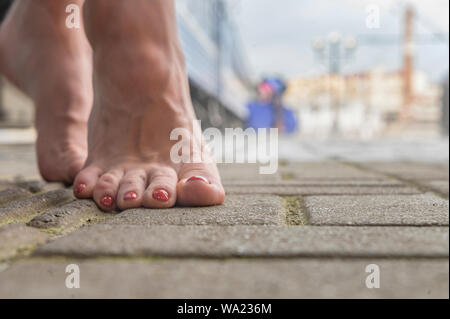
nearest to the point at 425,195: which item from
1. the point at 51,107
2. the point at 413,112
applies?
the point at 51,107

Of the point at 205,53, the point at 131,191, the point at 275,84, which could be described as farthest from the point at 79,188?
the point at 275,84

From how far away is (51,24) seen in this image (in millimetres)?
1707

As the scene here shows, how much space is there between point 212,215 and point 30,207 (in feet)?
1.24

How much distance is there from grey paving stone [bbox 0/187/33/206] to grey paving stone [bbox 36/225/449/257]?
453mm

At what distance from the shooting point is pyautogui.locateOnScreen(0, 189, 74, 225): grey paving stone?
36.8 inches

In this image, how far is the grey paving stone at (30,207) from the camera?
3.06 feet

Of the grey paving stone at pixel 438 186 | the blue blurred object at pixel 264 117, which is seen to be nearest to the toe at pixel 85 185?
the grey paving stone at pixel 438 186

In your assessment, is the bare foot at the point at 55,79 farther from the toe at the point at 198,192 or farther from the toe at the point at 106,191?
the toe at the point at 198,192

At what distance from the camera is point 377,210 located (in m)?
0.99

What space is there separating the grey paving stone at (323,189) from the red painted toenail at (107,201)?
A: 0.37 meters

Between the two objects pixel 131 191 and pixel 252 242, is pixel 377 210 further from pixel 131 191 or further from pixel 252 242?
pixel 131 191

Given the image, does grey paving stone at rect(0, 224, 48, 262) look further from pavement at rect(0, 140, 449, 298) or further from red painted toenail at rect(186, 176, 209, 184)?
red painted toenail at rect(186, 176, 209, 184)

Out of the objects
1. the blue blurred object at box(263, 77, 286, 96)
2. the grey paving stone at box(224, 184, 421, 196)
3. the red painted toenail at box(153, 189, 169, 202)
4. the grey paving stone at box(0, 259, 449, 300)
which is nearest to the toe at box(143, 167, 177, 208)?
the red painted toenail at box(153, 189, 169, 202)

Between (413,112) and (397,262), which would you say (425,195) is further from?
(413,112)
